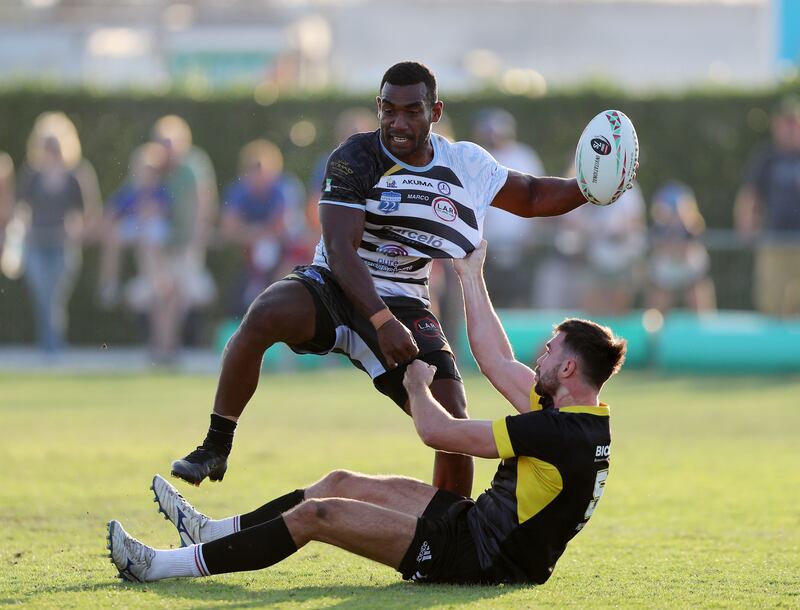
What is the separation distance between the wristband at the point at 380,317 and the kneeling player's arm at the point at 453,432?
1.41ft

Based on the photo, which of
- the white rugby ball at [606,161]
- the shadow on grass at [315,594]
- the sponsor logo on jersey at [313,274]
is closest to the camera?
the shadow on grass at [315,594]

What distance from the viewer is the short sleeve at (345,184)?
21.5ft

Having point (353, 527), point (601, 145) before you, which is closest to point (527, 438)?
point (353, 527)

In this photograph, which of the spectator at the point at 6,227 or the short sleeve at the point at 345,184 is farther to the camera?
the spectator at the point at 6,227

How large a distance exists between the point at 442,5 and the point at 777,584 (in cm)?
4436

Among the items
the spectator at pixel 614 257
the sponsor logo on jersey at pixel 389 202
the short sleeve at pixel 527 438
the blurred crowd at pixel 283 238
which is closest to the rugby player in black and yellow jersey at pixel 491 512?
the short sleeve at pixel 527 438

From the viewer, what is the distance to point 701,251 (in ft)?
59.0

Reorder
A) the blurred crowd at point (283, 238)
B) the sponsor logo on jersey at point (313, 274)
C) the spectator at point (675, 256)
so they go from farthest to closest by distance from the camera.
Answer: the spectator at point (675, 256)
the blurred crowd at point (283, 238)
the sponsor logo on jersey at point (313, 274)

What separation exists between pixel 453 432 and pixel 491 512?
378mm

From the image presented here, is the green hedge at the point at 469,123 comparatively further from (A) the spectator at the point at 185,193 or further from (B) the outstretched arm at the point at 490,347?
(B) the outstretched arm at the point at 490,347

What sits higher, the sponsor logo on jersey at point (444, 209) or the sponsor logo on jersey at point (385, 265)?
the sponsor logo on jersey at point (444, 209)

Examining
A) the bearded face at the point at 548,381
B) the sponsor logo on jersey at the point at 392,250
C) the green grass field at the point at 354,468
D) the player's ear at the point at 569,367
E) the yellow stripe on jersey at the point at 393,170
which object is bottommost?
the green grass field at the point at 354,468

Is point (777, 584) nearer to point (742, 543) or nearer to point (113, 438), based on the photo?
point (742, 543)

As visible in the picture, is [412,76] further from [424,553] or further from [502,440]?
[424,553]
